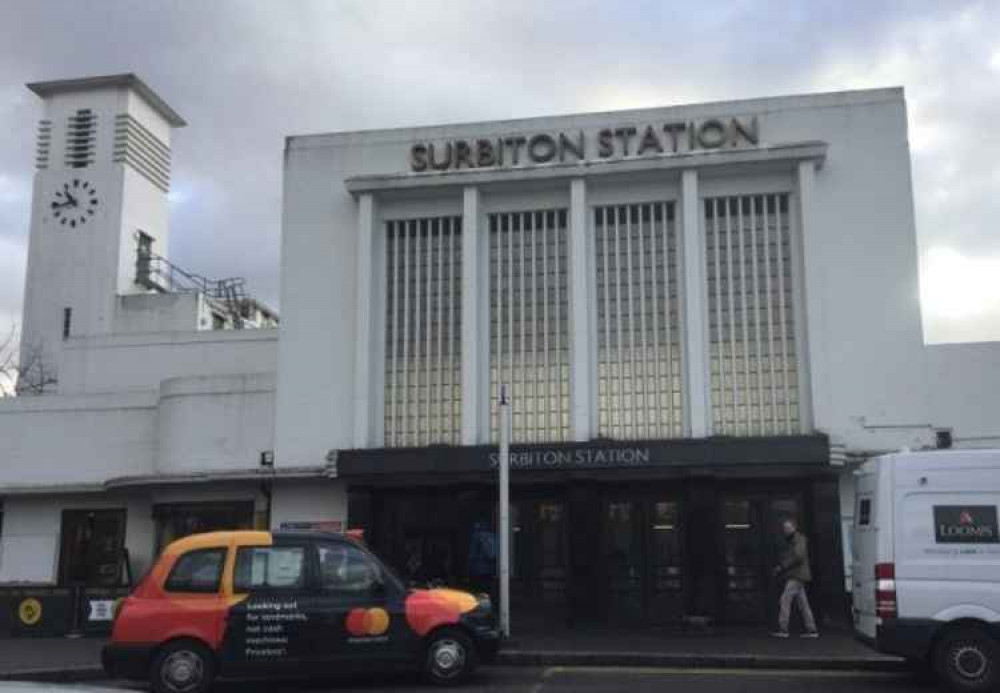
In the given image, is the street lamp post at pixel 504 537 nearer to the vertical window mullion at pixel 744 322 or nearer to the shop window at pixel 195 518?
the vertical window mullion at pixel 744 322

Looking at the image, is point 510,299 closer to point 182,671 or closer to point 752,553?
point 752,553

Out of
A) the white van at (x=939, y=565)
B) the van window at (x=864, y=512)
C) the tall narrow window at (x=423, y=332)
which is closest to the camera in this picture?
the white van at (x=939, y=565)

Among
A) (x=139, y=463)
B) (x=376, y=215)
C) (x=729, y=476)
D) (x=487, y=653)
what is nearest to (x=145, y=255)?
(x=139, y=463)

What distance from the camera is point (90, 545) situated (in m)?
21.2

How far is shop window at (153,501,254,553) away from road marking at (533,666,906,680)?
8725 mm

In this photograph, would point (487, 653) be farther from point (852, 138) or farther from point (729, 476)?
point (852, 138)

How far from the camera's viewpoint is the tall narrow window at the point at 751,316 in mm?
18469

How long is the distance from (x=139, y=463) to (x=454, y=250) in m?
7.60

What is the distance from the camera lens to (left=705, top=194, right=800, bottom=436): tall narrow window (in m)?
18.5

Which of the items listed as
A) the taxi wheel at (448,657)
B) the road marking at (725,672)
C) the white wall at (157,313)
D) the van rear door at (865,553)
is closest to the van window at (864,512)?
the van rear door at (865,553)

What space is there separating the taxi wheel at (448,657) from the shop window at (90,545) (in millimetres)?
11455

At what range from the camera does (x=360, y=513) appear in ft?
61.5

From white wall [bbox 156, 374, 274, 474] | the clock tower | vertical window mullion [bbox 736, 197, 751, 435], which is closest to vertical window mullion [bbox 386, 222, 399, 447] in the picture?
white wall [bbox 156, 374, 274, 474]

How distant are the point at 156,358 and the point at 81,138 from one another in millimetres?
13623
